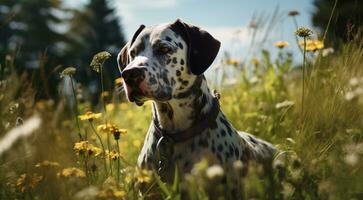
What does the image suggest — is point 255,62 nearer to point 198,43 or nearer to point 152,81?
point 198,43

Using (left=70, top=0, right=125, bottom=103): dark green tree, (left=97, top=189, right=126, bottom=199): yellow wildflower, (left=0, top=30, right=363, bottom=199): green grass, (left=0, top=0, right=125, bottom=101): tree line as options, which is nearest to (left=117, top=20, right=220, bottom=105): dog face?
(left=0, top=30, right=363, bottom=199): green grass

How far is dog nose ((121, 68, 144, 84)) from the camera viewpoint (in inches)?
149

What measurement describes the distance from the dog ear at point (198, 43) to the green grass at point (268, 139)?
827 mm

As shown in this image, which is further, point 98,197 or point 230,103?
point 230,103

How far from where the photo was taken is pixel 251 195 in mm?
3148

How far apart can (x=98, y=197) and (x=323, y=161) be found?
4.77 ft

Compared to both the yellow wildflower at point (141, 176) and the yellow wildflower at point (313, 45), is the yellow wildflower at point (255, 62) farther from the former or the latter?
the yellow wildflower at point (141, 176)

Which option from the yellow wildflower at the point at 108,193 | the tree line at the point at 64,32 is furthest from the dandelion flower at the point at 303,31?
the tree line at the point at 64,32

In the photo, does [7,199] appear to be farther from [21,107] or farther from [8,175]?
[21,107]

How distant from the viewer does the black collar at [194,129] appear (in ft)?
13.4

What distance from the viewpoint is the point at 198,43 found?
4293mm

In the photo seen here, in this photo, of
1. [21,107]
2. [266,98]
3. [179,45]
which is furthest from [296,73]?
[21,107]

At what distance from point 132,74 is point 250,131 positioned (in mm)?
2615

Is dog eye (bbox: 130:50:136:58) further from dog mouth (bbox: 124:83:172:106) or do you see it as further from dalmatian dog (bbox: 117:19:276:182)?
dog mouth (bbox: 124:83:172:106)
